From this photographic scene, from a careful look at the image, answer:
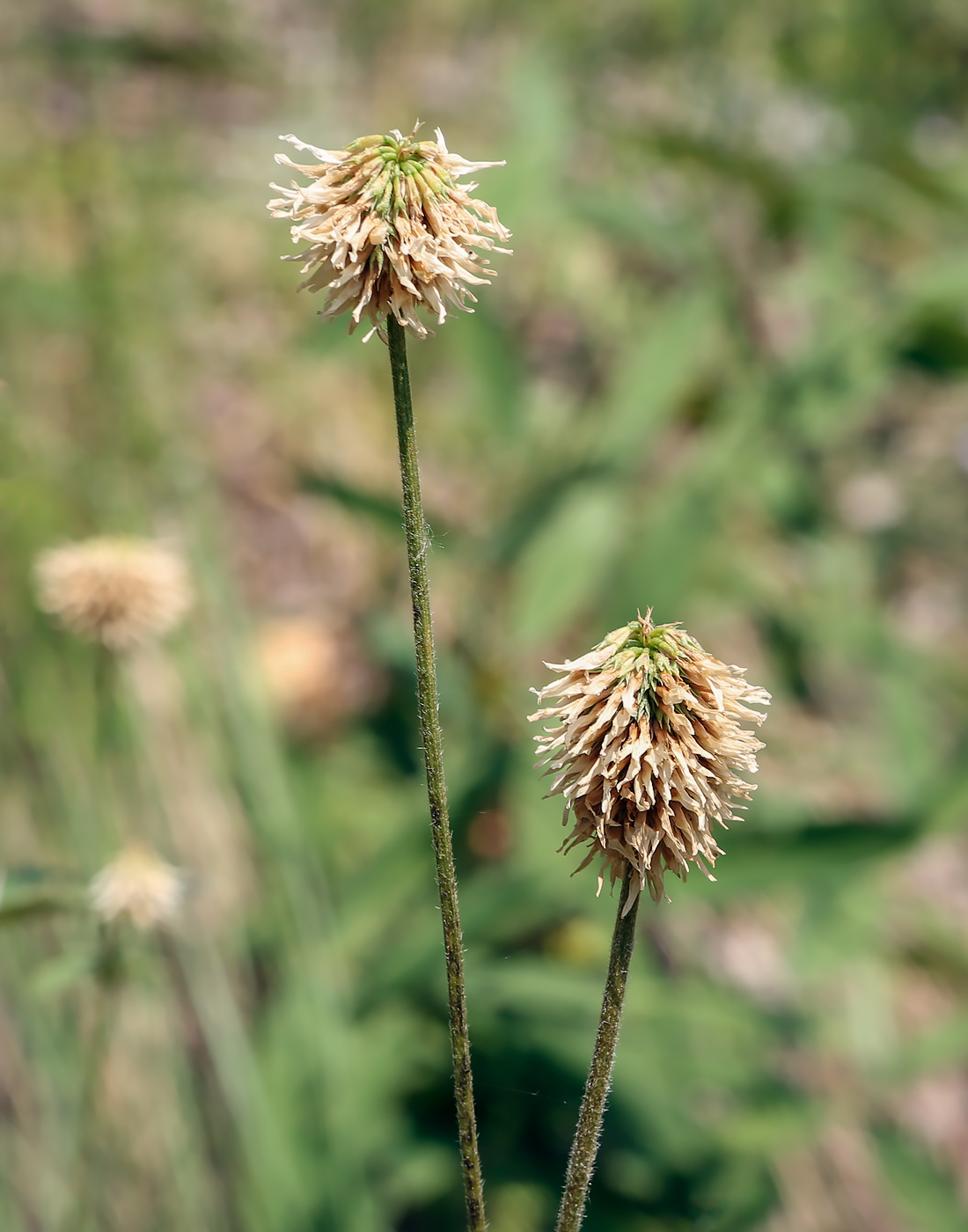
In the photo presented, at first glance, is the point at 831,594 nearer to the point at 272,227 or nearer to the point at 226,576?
the point at 226,576

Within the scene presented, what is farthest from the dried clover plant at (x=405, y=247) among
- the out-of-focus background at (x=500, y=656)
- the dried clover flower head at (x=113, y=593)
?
the dried clover flower head at (x=113, y=593)

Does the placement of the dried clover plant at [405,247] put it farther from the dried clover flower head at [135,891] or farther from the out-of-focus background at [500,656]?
the dried clover flower head at [135,891]

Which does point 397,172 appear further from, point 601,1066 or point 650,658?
point 601,1066

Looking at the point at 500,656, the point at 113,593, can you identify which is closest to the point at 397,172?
the point at 113,593

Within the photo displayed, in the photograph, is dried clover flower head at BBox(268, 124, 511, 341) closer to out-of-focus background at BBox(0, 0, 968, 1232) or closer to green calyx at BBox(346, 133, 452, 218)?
green calyx at BBox(346, 133, 452, 218)

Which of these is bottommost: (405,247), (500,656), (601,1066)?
(601,1066)

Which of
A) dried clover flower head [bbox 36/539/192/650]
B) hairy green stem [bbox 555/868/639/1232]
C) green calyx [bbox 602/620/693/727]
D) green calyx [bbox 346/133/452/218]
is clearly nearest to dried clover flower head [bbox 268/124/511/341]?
green calyx [bbox 346/133/452/218]

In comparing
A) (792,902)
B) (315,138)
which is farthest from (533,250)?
(792,902)
